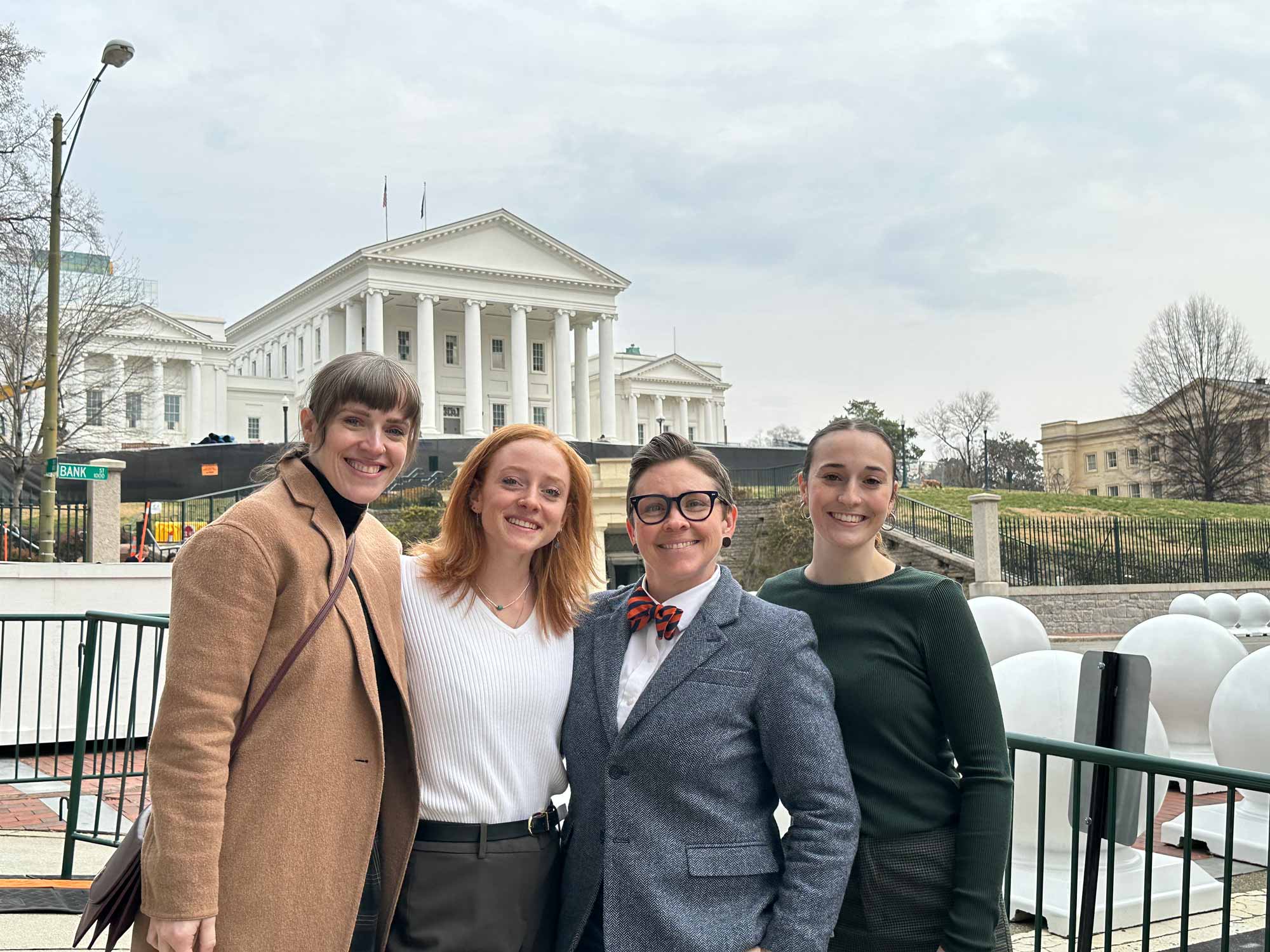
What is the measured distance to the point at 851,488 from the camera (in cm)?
293

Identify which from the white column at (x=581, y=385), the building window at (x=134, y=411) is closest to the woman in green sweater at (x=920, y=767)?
the building window at (x=134, y=411)

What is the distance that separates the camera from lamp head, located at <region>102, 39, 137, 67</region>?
15.9m

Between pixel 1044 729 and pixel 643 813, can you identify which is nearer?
pixel 643 813

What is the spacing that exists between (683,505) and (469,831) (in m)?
1.01

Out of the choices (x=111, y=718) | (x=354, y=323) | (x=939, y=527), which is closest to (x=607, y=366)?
(x=354, y=323)

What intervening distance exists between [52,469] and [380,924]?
1495 cm

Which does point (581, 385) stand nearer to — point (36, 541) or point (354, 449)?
point (36, 541)

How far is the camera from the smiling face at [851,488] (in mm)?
2934

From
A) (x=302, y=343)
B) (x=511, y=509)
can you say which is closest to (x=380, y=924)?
(x=511, y=509)

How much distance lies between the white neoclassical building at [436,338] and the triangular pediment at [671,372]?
9.07m

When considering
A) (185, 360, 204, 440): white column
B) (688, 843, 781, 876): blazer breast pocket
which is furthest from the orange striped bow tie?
(185, 360, 204, 440): white column

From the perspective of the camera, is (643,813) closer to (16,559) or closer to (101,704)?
(101,704)

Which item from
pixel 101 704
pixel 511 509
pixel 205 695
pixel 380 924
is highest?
pixel 511 509

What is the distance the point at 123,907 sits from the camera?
8.56 feet
